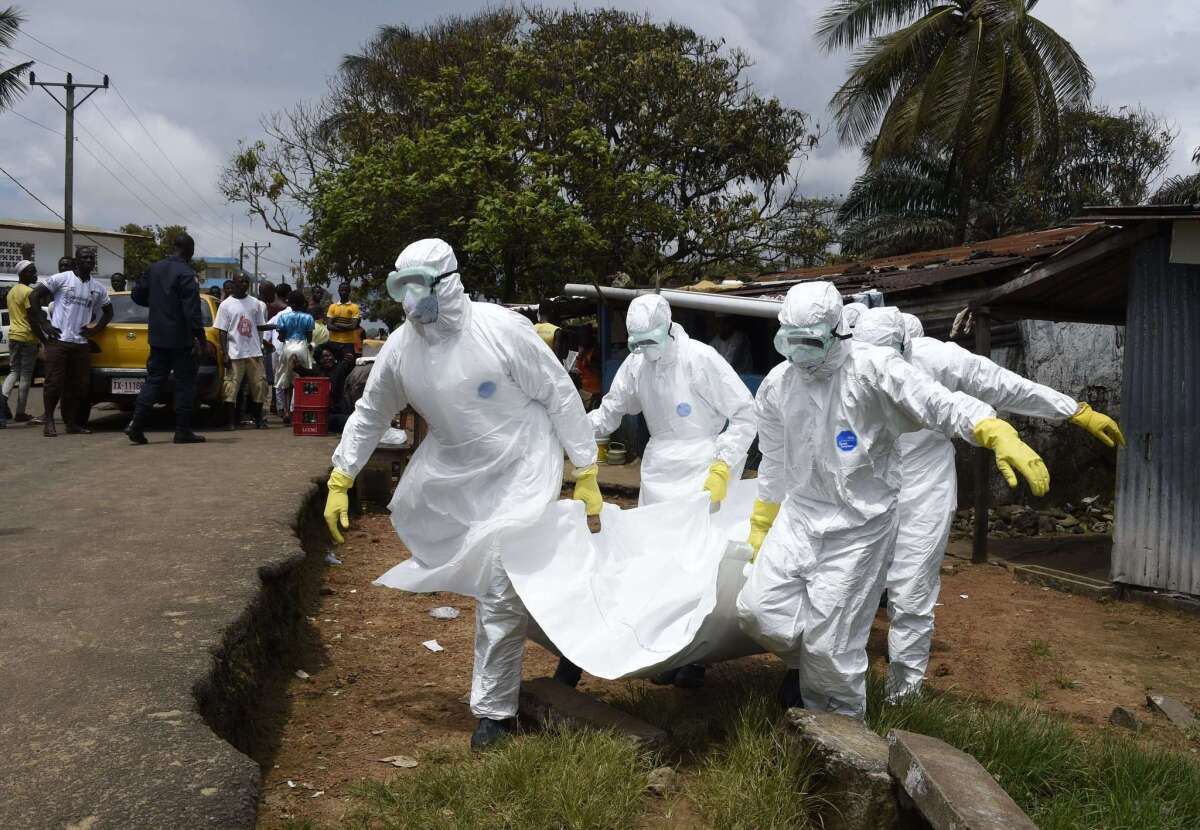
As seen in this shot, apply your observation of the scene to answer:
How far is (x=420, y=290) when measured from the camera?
4.27 meters

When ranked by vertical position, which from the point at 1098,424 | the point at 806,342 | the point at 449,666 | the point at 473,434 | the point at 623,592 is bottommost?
the point at 449,666

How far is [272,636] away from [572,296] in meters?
8.69

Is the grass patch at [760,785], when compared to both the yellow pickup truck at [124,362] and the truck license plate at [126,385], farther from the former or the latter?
the truck license plate at [126,385]

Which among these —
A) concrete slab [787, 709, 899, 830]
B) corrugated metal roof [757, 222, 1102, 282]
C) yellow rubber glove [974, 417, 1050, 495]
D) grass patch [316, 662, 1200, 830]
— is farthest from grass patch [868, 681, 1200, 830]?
corrugated metal roof [757, 222, 1102, 282]

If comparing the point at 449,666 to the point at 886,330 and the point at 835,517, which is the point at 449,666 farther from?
the point at 886,330

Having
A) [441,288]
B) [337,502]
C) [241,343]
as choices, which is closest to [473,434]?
[441,288]

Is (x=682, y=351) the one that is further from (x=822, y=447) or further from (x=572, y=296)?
(x=572, y=296)

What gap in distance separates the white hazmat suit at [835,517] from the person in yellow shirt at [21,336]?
29.4ft

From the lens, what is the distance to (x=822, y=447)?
397 centimetres

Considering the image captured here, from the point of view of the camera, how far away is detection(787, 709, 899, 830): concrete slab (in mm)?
3285

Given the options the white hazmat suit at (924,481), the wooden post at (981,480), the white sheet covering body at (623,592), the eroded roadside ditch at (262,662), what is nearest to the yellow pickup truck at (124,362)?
the eroded roadside ditch at (262,662)

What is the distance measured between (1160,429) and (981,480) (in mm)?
1559

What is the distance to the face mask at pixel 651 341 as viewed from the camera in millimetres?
6074

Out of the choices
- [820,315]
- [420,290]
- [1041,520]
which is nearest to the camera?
[820,315]
